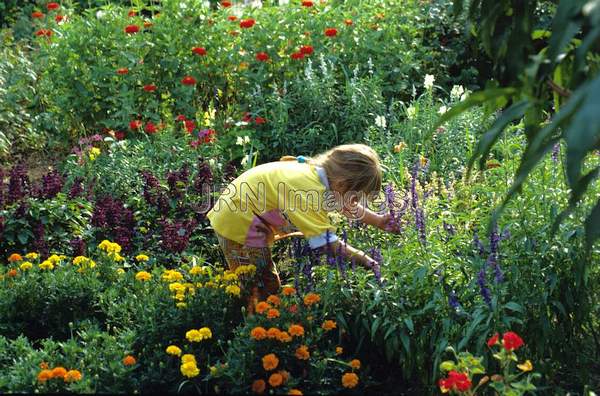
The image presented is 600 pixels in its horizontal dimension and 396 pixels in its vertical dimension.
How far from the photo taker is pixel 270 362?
299 cm

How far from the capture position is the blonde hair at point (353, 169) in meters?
3.88

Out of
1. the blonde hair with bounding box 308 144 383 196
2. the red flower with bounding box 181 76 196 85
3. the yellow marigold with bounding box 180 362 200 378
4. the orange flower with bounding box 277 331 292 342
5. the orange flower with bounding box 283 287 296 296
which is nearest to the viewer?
the yellow marigold with bounding box 180 362 200 378

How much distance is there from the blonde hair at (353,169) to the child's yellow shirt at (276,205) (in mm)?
61

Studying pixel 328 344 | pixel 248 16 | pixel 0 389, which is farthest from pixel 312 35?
pixel 0 389

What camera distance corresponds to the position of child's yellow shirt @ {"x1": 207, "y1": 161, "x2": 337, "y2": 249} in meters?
3.76

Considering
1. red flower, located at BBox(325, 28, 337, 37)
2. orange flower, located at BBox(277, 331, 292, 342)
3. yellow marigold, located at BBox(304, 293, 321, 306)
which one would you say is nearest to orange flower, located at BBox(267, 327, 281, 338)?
orange flower, located at BBox(277, 331, 292, 342)

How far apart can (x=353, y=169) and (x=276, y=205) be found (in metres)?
0.42

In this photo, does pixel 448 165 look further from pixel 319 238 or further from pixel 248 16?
pixel 248 16

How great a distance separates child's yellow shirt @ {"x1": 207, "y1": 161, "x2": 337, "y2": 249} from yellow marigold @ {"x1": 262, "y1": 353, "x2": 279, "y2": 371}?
0.82m

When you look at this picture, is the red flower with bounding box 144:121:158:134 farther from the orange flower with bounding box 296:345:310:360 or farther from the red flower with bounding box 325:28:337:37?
the orange flower with bounding box 296:345:310:360

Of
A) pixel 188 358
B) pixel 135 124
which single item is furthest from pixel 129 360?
pixel 135 124

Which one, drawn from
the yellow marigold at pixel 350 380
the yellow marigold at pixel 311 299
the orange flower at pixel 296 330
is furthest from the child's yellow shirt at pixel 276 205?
the yellow marigold at pixel 350 380

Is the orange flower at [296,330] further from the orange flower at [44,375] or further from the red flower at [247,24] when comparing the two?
the red flower at [247,24]

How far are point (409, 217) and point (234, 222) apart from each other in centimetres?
86
